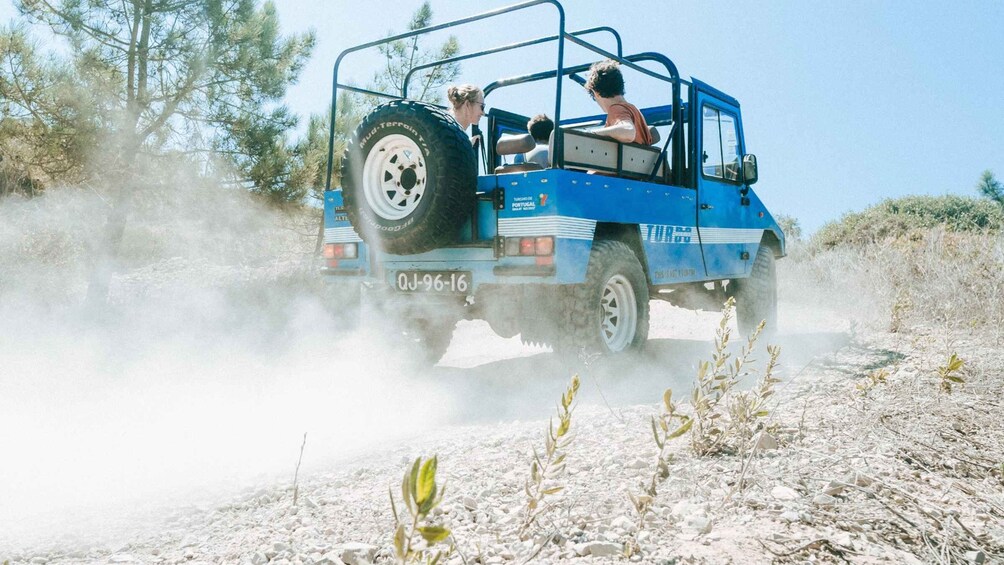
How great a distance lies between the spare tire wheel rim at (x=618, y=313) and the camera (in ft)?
17.6

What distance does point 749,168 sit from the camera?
715 cm

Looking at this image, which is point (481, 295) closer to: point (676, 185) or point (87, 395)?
point (676, 185)

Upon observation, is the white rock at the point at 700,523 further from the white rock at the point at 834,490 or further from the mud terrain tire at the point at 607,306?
the mud terrain tire at the point at 607,306

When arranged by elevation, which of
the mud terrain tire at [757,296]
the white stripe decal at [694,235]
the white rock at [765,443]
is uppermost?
the white stripe decal at [694,235]

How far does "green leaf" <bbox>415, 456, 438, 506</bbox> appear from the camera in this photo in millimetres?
1239

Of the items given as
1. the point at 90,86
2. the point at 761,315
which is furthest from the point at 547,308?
the point at 90,86

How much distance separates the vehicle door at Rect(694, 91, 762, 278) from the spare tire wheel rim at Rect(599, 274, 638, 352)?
1.34 m

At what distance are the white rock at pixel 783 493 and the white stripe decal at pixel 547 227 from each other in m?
2.52

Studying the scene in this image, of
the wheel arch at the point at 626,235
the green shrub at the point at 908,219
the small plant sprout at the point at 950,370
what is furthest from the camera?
the green shrub at the point at 908,219

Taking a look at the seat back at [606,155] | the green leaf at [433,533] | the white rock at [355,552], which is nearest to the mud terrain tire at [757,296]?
the seat back at [606,155]

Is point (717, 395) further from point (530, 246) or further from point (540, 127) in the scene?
point (540, 127)

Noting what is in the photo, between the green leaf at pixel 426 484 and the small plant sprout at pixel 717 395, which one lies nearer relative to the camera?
the green leaf at pixel 426 484

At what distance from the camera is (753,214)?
7598 millimetres

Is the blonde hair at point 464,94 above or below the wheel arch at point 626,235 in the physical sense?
above
